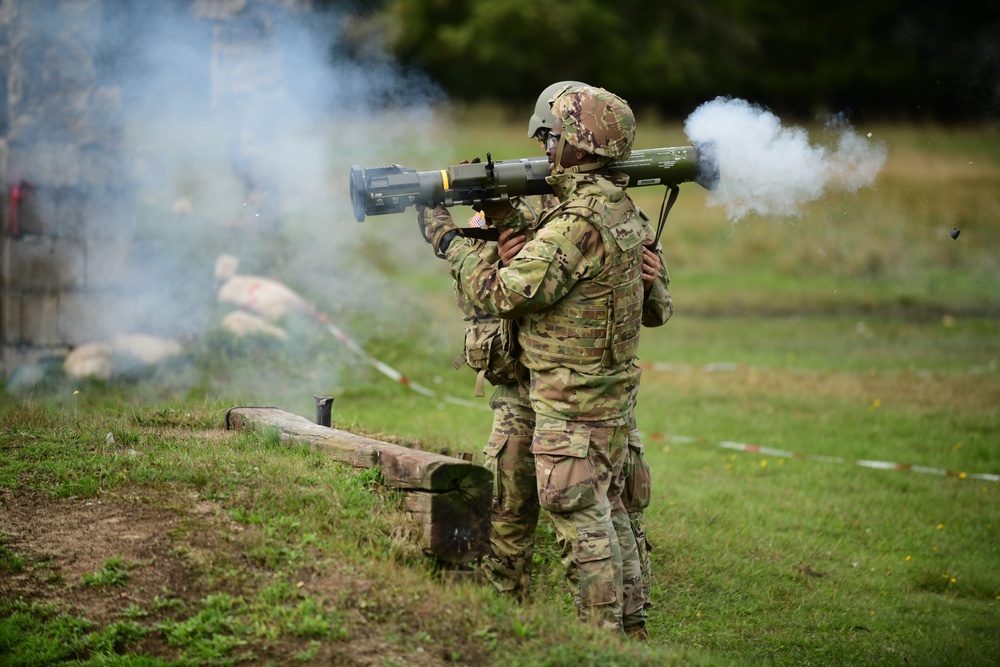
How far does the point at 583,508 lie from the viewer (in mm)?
5102

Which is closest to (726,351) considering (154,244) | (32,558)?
(154,244)

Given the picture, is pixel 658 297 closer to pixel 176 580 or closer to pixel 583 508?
pixel 583 508

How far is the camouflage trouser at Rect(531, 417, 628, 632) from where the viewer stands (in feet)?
16.6

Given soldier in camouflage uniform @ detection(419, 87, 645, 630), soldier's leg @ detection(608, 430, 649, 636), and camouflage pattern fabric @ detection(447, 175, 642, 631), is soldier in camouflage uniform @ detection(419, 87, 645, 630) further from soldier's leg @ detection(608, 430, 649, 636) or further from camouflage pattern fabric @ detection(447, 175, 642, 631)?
soldier's leg @ detection(608, 430, 649, 636)

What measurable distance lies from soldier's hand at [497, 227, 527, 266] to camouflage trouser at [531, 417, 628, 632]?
0.83 m

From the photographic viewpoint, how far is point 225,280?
12.9 m

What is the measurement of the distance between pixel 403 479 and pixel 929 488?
18.4 feet

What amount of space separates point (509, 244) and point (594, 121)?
30.1 inches

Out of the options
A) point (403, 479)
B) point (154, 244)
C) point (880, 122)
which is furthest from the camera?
point (880, 122)

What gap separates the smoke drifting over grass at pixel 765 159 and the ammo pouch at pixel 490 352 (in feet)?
5.10

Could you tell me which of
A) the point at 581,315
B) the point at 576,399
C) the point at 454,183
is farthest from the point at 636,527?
the point at 454,183

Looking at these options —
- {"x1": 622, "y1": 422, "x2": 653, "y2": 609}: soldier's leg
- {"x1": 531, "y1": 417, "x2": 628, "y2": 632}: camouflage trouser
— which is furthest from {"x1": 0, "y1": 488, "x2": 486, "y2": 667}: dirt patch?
{"x1": 622, "y1": 422, "x2": 653, "y2": 609}: soldier's leg

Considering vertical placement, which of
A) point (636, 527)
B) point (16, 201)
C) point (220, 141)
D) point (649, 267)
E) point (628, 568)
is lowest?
point (628, 568)

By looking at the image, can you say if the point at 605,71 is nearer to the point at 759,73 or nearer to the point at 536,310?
the point at 759,73
